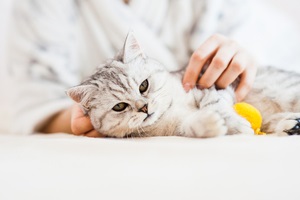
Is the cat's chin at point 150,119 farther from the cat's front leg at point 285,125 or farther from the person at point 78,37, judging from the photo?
the person at point 78,37

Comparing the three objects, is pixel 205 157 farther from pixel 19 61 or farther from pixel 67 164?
pixel 19 61

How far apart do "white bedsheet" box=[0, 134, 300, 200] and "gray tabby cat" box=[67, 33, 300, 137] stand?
113mm

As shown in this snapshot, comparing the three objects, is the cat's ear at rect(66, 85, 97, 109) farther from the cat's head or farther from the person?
the person

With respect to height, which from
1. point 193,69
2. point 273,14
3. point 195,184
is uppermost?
point 273,14

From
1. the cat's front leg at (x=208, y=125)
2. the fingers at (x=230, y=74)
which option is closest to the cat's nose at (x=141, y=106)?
the cat's front leg at (x=208, y=125)

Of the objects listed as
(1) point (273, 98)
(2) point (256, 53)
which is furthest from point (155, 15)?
(1) point (273, 98)

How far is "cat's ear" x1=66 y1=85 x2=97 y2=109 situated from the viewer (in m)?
0.90

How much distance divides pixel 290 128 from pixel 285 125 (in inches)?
0.5

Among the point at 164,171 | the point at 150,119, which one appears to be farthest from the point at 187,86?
the point at 164,171

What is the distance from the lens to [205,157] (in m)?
0.64

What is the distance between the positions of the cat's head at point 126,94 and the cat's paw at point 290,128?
260 millimetres

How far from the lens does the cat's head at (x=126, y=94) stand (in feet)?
2.81

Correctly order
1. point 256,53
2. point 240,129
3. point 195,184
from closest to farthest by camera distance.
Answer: point 195,184 < point 240,129 < point 256,53

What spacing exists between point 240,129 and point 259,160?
0.59ft
